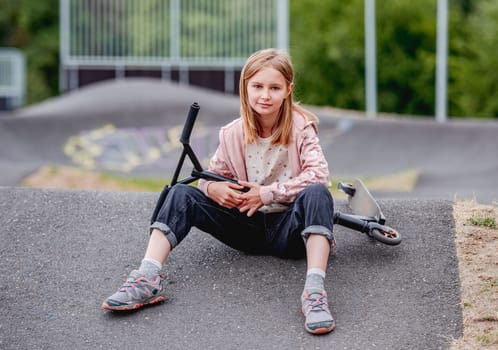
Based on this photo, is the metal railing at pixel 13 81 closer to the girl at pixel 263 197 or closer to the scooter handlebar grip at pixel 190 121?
the girl at pixel 263 197

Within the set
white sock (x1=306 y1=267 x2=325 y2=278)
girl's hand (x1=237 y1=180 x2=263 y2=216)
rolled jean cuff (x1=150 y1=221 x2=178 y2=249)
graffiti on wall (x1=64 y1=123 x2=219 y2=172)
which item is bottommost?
graffiti on wall (x1=64 y1=123 x2=219 y2=172)

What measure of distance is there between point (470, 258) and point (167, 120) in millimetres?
9996

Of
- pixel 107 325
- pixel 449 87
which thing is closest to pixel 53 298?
pixel 107 325

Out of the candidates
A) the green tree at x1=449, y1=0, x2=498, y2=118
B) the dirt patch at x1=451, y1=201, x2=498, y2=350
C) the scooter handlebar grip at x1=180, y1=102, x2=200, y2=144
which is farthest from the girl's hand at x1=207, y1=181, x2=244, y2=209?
the green tree at x1=449, y1=0, x2=498, y2=118

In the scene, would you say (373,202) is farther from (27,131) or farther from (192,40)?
(192,40)

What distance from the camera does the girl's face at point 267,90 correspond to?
373 cm

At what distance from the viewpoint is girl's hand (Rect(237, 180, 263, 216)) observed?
12.0ft

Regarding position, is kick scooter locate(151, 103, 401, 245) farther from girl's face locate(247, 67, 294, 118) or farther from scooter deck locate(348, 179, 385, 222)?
girl's face locate(247, 67, 294, 118)

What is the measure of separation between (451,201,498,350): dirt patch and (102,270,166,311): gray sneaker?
1.29 m

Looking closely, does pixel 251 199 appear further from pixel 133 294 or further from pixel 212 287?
pixel 133 294

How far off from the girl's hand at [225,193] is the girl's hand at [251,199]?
0.08 feet

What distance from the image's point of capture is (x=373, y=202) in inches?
165

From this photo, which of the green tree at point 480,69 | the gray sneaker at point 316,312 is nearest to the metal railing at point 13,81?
the green tree at point 480,69

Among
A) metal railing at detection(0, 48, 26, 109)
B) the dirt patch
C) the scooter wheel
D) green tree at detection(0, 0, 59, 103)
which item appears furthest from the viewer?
green tree at detection(0, 0, 59, 103)
